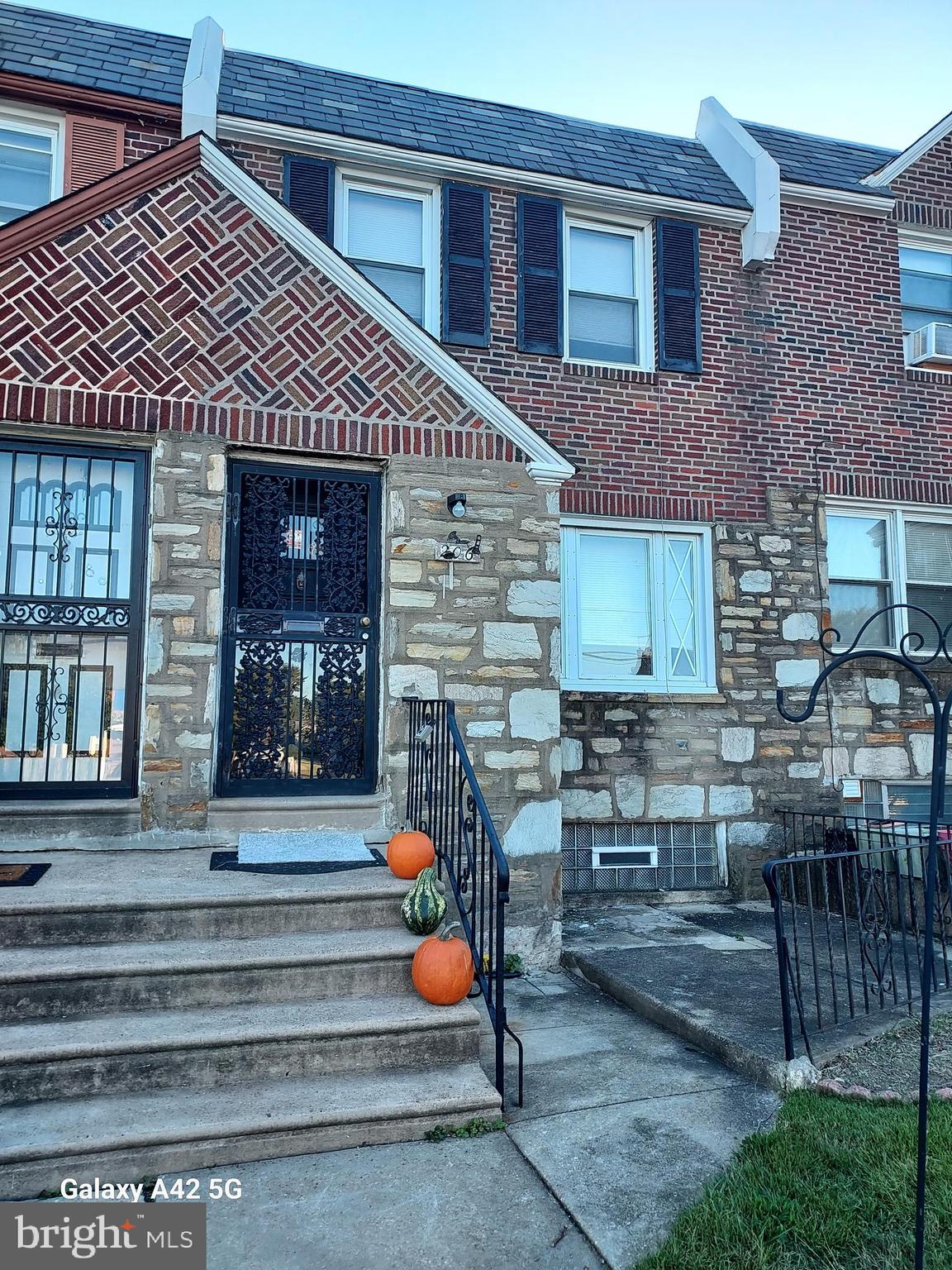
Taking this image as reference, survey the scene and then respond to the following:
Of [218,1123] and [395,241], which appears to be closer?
[218,1123]

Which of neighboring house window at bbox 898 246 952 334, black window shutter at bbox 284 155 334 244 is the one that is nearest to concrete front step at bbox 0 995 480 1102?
black window shutter at bbox 284 155 334 244

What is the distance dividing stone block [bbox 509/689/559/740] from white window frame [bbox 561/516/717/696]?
1603 mm

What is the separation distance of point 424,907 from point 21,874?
6.54 ft

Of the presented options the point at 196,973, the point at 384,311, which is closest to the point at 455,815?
the point at 196,973

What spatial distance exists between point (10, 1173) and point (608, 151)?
893 cm

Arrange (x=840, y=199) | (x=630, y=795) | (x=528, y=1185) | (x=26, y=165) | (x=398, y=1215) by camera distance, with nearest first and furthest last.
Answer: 1. (x=398, y=1215)
2. (x=528, y=1185)
3. (x=26, y=165)
4. (x=630, y=795)
5. (x=840, y=199)

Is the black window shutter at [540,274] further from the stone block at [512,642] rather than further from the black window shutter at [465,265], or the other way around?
the stone block at [512,642]

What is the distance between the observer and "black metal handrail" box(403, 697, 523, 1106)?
3.76 m

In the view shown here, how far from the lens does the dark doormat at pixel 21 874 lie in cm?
390

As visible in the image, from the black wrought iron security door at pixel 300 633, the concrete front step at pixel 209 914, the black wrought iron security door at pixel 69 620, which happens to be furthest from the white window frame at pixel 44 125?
the concrete front step at pixel 209 914

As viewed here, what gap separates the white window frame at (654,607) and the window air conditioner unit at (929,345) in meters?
2.98

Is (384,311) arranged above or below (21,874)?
above

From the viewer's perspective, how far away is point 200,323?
5.09 meters

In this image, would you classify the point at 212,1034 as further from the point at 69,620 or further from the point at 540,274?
the point at 540,274
